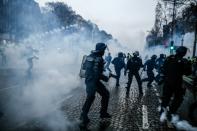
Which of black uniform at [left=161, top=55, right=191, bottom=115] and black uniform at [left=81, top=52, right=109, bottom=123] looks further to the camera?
black uniform at [left=161, top=55, right=191, bottom=115]

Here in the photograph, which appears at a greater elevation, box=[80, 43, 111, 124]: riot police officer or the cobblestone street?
box=[80, 43, 111, 124]: riot police officer

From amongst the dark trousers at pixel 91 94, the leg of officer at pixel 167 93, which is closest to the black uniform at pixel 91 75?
the dark trousers at pixel 91 94

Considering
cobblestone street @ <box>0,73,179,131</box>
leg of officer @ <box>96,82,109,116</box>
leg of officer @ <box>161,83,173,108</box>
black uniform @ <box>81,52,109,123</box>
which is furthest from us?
leg of officer @ <box>161,83,173,108</box>

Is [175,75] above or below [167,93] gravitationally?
above

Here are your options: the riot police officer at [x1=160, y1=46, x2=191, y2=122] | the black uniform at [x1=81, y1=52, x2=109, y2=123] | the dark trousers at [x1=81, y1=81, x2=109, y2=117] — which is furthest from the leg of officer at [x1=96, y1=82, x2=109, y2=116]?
the riot police officer at [x1=160, y1=46, x2=191, y2=122]

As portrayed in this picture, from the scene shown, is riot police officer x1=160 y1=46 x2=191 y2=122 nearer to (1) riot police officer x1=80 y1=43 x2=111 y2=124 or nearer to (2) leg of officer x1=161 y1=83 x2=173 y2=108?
(2) leg of officer x1=161 y1=83 x2=173 y2=108

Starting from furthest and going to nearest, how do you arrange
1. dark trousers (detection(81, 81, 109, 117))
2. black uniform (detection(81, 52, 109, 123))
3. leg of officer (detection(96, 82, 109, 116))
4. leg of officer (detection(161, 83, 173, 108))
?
leg of officer (detection(161, 83, 173, 108)) < leg of officer (detection(96, 82, 109, 116)) < dark trousers (detection(81, 81, 109, 117)) < black uniform (detection(81, 52, 109, 123))

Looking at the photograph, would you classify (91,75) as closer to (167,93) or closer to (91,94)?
(91,94)

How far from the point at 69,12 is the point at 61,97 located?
76.1 meters

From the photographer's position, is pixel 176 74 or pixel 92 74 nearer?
pixel 92 74

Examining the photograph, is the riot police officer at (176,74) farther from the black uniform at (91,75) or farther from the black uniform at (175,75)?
the black uniform at (91,75)

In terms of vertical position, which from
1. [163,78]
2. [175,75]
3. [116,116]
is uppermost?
[175,75]

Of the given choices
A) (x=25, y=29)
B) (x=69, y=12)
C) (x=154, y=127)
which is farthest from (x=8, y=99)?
(x=69, y=12)

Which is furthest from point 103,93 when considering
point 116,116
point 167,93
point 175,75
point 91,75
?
point 175,75
